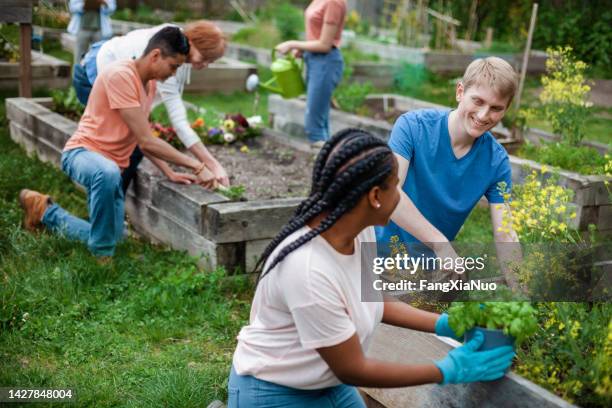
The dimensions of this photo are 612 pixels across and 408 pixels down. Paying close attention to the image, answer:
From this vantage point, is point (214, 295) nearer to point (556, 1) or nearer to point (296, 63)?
point (296, 63)

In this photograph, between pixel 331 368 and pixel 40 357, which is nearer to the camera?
pixel 331 368

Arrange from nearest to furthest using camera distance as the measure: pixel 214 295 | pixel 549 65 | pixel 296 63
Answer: pixel 214 295
pixel 549 65
pixel 296 63

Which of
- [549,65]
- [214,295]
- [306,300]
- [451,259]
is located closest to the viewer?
[306,300]

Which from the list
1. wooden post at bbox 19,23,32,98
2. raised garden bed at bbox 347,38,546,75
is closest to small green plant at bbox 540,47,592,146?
wooden post at bbox 19,23,32,98

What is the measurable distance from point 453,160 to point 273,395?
1.32 m

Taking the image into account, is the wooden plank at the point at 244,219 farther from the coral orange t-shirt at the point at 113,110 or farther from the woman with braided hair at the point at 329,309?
the woman with braided hair at the point at 329,309

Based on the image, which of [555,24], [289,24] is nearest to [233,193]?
[555,24]

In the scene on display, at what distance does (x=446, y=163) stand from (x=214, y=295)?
5.45 feet

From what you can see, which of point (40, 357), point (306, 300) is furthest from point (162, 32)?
point (306, 300)

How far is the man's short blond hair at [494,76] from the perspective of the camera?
2918mm

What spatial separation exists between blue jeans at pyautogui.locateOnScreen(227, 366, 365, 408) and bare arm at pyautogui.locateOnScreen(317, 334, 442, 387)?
193mm

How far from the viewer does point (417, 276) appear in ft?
9.90

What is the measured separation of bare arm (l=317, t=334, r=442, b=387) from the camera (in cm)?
206

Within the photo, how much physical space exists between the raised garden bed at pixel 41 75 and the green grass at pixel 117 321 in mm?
3923
